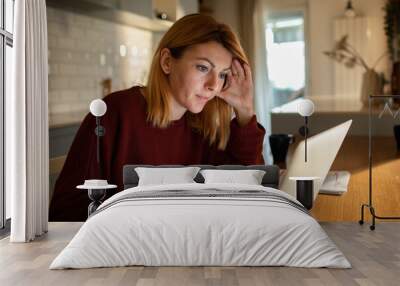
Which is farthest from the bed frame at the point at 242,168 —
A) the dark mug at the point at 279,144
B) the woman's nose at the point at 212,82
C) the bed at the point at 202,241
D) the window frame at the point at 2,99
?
the bed at the point at 202,241

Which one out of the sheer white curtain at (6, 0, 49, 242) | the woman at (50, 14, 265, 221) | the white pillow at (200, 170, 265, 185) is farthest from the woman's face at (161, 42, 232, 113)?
the sheer white curtain at (6, 0, 49, 242)

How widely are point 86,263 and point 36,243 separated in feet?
3.80

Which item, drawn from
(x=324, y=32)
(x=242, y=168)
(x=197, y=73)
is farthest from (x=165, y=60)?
(x=324, y=32)

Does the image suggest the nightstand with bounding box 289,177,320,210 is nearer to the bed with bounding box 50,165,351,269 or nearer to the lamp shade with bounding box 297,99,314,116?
the lamp shade with bounding box 297,99,314,116

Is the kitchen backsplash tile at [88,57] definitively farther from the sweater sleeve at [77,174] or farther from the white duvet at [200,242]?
the white duvet at [200,242]

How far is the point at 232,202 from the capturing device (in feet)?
15.5

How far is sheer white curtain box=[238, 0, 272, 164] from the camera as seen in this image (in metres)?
6.77

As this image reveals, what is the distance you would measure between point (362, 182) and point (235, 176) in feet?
4.54

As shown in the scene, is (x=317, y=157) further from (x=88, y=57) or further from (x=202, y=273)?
(x=202, y=273)

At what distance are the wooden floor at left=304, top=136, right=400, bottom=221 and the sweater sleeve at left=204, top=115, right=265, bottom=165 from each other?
0.72 metres

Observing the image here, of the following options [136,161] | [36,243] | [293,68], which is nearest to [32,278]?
[36,243]

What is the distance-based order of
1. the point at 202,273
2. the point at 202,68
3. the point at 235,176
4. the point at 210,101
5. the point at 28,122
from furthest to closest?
the point at 210,101 → the point at 202,68 → the point at 235,176 → the point at 28,122 → the point at 202,273

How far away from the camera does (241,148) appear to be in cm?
658

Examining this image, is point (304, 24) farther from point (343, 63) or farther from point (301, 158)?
point (301, 158)
